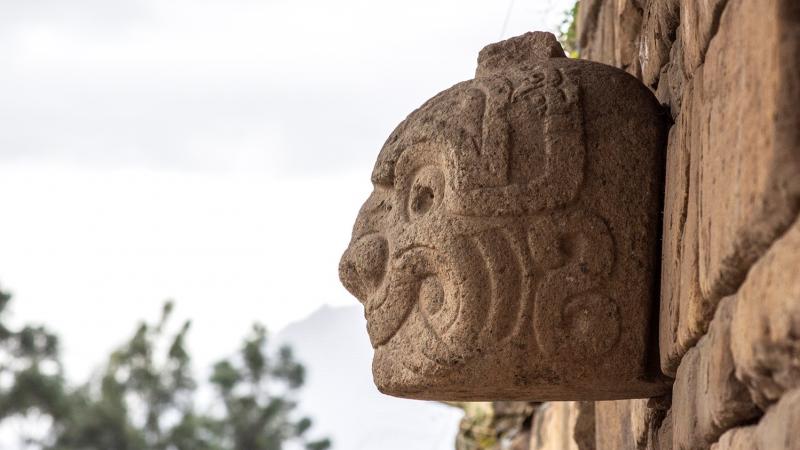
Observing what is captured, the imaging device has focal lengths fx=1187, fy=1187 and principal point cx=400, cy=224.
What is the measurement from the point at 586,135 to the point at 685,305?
0.46 meters

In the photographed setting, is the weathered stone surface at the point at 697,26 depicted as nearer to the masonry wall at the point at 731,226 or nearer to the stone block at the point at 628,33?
the masonry wall at the point at 731,226

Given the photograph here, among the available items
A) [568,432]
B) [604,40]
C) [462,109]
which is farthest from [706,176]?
[568,432]

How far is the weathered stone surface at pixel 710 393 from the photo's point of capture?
5.76ft

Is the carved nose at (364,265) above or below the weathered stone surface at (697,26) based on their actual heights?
below

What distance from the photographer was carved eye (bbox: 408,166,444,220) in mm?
2443

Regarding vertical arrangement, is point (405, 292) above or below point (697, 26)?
below

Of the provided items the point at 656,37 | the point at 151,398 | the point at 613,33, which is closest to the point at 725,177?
the point at 656,37

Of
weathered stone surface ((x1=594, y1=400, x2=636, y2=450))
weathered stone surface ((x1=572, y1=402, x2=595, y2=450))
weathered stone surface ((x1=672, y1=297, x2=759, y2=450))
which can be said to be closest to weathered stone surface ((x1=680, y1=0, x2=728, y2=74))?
weathered stone surface ((x1=672, y1=297, x2=759, y2=450))

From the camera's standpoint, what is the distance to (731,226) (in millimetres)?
1652

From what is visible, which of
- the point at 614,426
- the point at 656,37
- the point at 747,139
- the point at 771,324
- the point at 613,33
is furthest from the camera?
the point at 613,33

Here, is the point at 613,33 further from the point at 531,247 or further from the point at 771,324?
the point at 771,324

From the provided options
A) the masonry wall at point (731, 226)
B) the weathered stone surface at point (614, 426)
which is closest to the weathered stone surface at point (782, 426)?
→ the masonry wall at point (731, 226)

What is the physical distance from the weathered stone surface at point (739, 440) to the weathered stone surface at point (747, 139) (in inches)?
8.2

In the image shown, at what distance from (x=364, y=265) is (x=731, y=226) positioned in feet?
3.39
